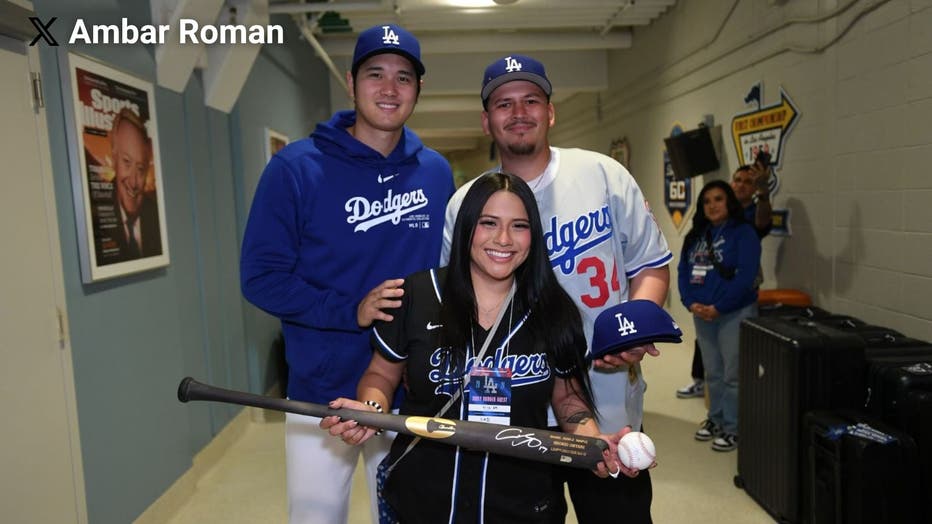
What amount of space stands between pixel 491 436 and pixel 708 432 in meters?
2.93

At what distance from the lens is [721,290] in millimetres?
3436

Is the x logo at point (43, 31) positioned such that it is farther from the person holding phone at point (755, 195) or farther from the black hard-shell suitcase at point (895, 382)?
the person holding phone at point (755, 195)

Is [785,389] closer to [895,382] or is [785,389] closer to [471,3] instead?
[895,382]

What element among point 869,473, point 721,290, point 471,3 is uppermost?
point 471,3

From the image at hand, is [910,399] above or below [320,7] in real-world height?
below

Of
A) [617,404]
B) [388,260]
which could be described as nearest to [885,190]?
[617,404]

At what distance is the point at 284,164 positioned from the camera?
1595 millimetres

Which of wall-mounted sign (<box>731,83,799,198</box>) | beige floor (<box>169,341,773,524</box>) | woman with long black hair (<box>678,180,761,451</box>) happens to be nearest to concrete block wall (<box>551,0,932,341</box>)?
wall-mounted sign (<box>731,83,799,198</box>)

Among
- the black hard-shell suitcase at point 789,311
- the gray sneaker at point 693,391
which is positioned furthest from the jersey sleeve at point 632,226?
the gray sneaker at point 693,391

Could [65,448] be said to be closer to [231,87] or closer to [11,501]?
[11,501]

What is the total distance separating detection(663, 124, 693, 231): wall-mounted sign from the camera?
19.3ft

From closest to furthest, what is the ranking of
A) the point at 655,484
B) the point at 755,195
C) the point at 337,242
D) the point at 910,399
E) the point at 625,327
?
1. the point at 625,327
2. the point at 337,242
3. the point at 910,399
4. the point at 655,484
5. the point at 755,195

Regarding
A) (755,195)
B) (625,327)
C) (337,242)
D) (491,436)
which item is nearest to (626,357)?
(625,327)

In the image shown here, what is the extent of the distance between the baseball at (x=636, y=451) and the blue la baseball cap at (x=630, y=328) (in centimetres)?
26
